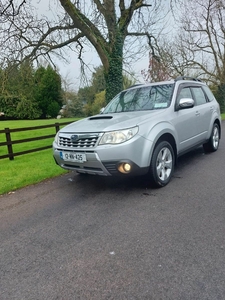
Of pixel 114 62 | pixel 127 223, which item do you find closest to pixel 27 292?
pixel 127 223

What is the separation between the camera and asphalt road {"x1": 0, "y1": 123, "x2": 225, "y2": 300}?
5.94 ft

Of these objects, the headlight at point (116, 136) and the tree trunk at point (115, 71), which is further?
the tree trunk at point (115, 71)

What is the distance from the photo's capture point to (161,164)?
3.83 meters

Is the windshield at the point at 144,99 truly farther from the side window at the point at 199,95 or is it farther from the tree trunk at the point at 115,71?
the tree trunk at the point at 115,71

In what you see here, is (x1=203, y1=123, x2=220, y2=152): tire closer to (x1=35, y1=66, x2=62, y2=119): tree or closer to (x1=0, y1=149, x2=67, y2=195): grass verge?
(x1=0, y1=149, x2=67, y2=195): grass verge

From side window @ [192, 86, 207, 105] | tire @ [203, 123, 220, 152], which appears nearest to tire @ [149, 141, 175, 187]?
side window @ [192, 86, 207, 105]

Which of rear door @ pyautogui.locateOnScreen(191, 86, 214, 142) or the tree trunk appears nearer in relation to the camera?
rear door @ pyautogui.locateOnScreen(191, 86, 214, 142)

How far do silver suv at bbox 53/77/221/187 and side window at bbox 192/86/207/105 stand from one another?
9 cm

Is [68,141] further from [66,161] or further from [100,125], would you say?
[100,125]

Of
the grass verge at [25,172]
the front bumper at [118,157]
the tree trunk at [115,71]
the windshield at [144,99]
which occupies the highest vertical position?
the tree trunk at [115,71]

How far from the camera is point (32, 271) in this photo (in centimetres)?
205

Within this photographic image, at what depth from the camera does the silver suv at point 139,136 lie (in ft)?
10.9

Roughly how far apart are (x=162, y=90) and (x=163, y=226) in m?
2.88

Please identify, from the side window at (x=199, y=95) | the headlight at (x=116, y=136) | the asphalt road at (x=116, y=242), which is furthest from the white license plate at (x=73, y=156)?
the side window at (x=199, y=95)
